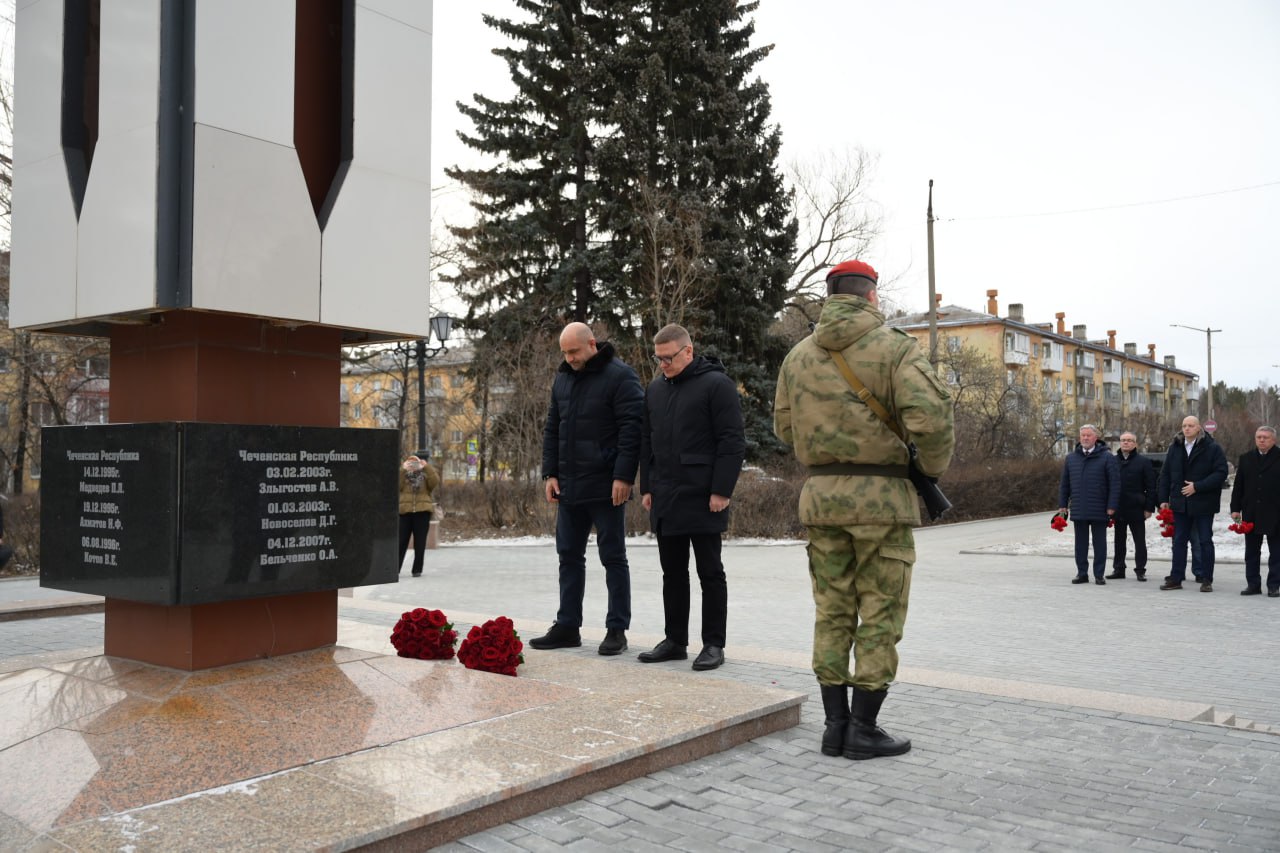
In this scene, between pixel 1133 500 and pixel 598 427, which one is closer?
pixel 598 427

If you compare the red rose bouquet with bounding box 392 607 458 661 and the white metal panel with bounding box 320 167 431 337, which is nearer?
the white metal panel with bounding box 320 167 431 337

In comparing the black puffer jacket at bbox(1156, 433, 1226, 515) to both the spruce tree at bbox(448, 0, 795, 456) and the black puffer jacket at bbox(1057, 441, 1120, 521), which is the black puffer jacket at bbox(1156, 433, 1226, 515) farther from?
the spruce tree at bbox(448, 0, 795, 456)

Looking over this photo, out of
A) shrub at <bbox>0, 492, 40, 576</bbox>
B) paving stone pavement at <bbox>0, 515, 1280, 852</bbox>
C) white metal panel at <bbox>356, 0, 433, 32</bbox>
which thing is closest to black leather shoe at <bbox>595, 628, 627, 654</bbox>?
paving stone pavement at <bbox>0, 515, 1280, 852</bbox>

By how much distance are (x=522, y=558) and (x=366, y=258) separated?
11.9 m

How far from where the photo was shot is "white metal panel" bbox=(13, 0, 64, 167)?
5.54 meters

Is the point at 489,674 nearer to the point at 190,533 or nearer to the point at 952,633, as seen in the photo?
the point at 190,533

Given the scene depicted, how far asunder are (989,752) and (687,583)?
95.2 inches

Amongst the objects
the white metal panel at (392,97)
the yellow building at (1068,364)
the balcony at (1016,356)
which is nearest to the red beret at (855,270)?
the white metal panel at (392,97)

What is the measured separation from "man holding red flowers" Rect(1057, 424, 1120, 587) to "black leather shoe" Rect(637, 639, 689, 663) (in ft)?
28.2

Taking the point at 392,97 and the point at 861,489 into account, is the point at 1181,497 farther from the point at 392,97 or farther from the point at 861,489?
the point at 392,97

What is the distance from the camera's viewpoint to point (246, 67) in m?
5.21

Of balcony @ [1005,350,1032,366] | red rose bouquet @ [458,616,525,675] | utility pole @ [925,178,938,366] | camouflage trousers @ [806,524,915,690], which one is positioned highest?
balcony @ [1005,350,1032,366]

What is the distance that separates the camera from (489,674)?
540 cm

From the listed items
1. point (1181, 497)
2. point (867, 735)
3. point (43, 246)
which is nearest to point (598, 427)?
point (867, 735)
